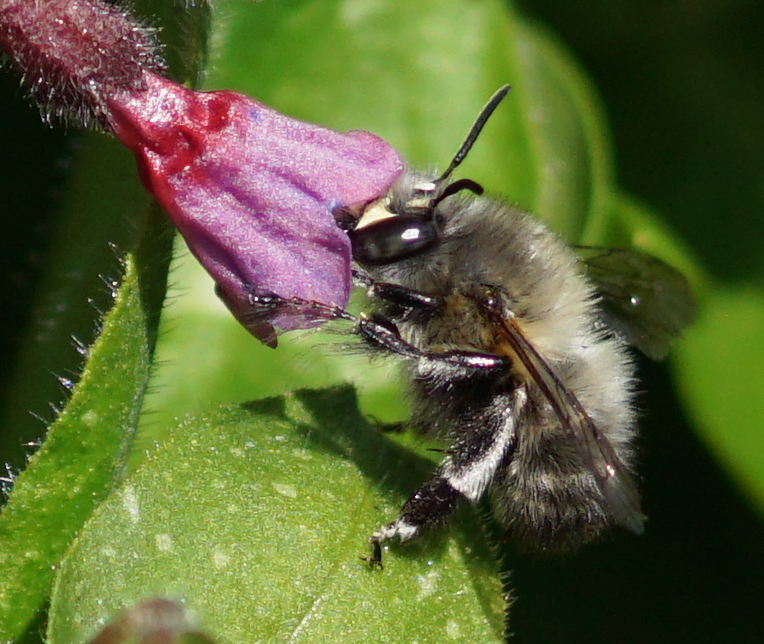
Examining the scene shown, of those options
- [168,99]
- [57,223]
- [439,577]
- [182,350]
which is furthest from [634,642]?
[168,99]

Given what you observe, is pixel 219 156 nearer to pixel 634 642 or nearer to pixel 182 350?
pixel 182 350

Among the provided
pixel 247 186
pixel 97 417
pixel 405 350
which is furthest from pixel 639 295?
pixel 97 417

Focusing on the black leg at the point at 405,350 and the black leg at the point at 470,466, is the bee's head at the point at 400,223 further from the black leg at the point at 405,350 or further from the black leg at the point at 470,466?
the black leg at the point at 470,466

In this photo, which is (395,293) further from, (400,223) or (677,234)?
(677,234)

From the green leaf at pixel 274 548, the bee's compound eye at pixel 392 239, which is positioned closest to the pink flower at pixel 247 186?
the bee's compound eye at pixel 392 239

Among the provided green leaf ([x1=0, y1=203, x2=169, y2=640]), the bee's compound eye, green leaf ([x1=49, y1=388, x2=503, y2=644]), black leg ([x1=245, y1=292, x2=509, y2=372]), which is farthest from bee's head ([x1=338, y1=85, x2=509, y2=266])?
green leaf ([x1=0, y1=203, x2=169, y2=640])
